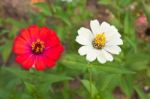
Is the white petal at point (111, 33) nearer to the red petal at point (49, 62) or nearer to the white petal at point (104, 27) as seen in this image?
the white petal at point (104, 27)

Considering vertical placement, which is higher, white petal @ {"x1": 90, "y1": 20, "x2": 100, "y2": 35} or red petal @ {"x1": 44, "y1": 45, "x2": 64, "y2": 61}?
white petal @ {"x1": 90, "y1": 20, "x2": 100, "y2": 35}

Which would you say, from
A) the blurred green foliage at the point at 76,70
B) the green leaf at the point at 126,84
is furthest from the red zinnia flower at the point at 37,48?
the green leaf at the point at 126,84

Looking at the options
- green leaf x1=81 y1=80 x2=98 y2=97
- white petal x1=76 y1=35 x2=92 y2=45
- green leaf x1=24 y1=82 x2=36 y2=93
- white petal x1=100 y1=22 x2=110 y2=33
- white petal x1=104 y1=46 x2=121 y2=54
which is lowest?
green leaf x1=24 y1=82 x2=36 y2=93

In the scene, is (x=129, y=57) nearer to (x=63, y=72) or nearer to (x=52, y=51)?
(x=63, y=72)

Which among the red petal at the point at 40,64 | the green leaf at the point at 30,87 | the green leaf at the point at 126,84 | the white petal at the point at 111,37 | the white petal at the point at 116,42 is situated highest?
the white petal at the point at 111,37

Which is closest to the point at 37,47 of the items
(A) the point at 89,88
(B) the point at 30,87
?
(B) the point at 30,87

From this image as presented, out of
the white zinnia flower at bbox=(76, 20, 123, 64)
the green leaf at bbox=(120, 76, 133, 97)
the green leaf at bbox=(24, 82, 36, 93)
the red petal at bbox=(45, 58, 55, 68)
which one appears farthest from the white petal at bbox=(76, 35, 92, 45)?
the green leaf at bbox=(120, 76, 133, 97)

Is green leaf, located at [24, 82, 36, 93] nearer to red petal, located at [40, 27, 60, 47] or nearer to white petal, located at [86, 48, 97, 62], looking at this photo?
red petal, located at [40, 27, 60, 47]

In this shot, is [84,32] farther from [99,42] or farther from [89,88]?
[89,88]
